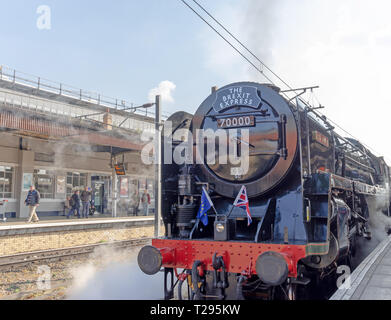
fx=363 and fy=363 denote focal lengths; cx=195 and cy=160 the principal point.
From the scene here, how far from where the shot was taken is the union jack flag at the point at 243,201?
4.30 meters

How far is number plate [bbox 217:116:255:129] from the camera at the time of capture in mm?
4623

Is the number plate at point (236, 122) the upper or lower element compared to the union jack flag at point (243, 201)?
upper

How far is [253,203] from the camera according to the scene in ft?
15.1

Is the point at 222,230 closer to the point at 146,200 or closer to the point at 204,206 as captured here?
the point at 204,206

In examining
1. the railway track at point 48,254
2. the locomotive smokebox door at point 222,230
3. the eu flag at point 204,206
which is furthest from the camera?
the railway track at point 48,254

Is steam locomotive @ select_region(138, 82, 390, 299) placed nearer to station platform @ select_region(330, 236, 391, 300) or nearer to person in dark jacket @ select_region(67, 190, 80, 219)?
station platform @ select_region(330, 236, 391, 300)

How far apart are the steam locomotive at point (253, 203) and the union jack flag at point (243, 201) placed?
0.43 ft

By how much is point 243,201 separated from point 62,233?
26.3 ft

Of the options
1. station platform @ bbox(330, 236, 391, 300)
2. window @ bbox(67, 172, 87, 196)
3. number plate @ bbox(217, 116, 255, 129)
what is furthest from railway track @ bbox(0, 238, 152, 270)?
window @ bbox(67, 172, 87, 196)

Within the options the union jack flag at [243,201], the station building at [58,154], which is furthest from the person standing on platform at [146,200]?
the union jack flag at [243,201]

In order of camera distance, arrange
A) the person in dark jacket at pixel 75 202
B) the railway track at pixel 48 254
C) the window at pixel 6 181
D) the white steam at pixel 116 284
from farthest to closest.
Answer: the person in dark jacket at pixel 75 202, the window at pixel 6 181, the railway track at pixel 48 254, the white steam at pixel 116 284

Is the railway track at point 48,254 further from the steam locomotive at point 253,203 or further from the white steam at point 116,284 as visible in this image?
the steam locomotive at point 253,203
